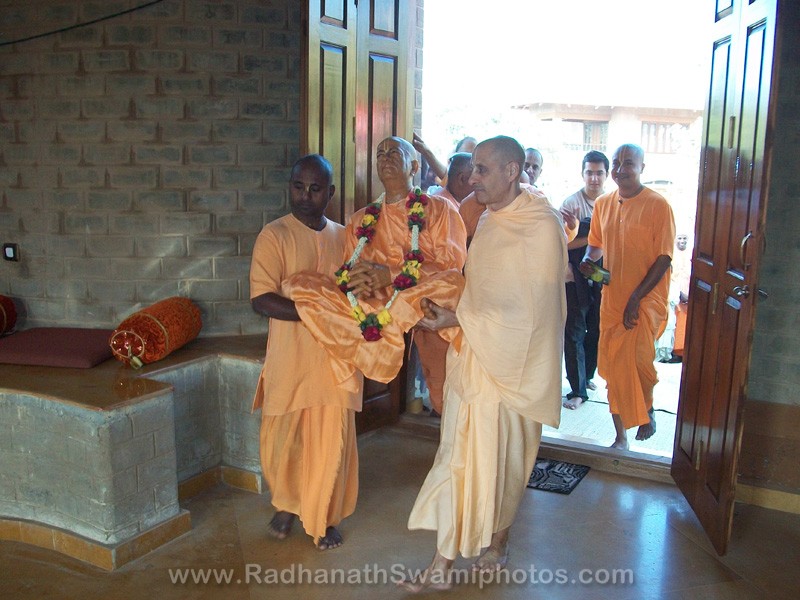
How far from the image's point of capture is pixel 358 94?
522cm

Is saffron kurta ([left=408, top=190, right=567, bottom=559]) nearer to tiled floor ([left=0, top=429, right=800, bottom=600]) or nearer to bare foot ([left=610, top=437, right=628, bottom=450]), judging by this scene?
tiled floor ([left=0, top=429, right=800, bottom=600])

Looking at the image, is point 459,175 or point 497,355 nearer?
point 497,355

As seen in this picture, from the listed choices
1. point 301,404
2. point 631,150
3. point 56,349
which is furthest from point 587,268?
point 56,349

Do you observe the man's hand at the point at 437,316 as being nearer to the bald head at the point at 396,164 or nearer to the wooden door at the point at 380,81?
the bald head at the point at 396,164

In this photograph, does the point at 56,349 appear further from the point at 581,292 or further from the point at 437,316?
the point at 581,292

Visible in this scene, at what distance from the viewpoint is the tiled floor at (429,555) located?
142 inches

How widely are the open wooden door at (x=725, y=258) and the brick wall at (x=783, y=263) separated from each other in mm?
453

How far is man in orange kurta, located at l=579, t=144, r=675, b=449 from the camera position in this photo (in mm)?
5543

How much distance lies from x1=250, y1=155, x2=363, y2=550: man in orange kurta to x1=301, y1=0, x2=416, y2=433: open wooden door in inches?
34.7

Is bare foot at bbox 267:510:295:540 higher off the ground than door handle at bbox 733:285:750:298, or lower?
lower

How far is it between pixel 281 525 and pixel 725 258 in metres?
2.86

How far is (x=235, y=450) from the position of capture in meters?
4.79

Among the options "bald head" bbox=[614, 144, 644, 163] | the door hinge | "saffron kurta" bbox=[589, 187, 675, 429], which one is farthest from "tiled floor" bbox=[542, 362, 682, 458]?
"bald head" bbox=[614, 144, 644, 163]

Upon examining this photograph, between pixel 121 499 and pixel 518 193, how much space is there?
251cm
